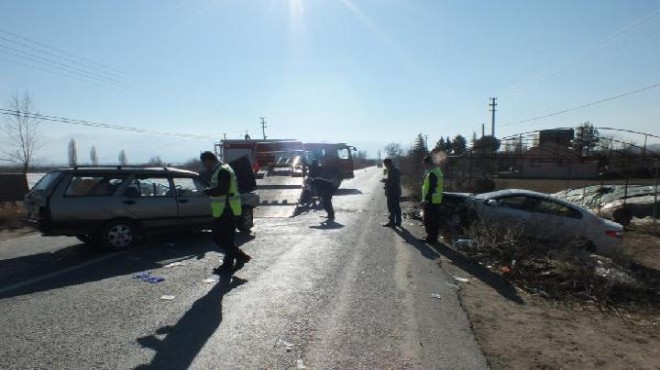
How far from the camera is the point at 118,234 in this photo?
9555mm

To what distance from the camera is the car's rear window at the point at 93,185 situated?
9.20 m

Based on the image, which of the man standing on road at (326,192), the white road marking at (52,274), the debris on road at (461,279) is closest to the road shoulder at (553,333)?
the debris on road at (461,279)

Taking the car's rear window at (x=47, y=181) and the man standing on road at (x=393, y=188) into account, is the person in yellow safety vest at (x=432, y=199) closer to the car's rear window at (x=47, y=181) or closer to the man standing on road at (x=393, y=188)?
the man standing on road at (x=393, y=188)

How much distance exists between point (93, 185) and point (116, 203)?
21.7 inches

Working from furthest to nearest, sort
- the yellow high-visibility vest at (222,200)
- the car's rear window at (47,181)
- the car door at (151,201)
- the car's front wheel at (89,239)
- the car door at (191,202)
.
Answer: the car door at (191,202)
the car door at (151,201)
the car's front wheel at (89,239)
the car's rear window at (47,181)
the yellow high-visibility vest at (222,200)

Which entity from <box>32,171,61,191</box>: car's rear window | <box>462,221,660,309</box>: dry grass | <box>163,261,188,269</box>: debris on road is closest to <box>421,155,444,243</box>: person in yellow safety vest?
<box>462,221,660,309</box>: dry grass

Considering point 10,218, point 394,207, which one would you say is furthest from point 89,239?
point 394,207

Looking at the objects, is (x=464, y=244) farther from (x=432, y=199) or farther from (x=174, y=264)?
(x=174, y=264)

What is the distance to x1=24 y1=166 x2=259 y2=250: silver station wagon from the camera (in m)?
9.02

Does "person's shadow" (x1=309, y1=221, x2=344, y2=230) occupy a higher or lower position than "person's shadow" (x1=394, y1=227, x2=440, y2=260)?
higher

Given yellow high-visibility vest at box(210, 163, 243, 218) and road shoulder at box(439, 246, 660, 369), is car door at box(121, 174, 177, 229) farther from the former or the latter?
road shoulder at box(439, 246, 660, 369)

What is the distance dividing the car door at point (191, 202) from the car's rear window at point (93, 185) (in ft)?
4.03

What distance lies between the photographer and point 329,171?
55.8ft

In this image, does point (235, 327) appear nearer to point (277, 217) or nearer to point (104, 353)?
point (104, 353)
